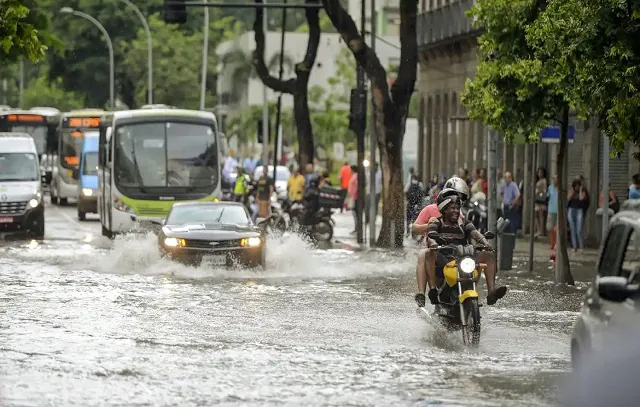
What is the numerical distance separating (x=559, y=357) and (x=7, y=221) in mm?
25350

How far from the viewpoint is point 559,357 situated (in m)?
16.0

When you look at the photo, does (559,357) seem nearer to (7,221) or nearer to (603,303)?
(603,303)

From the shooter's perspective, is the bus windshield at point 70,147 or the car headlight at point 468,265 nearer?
the car headlight at point 468,265

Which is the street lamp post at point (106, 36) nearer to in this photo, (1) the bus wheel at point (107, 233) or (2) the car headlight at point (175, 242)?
(1) the bus wheel at point (107, 233)

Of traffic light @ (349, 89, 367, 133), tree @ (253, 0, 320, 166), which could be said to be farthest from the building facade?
tree @ (253, 0, 320, 166)

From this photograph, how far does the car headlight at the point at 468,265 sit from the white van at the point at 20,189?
2417 cm

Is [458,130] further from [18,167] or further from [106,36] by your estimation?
[106,36]

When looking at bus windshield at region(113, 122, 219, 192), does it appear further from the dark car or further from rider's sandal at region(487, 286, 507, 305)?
rider's sandal at region(487, 286, 507, 305)

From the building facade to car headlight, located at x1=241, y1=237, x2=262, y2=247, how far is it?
47.6ft

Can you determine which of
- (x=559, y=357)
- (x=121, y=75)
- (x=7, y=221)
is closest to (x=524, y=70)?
(x=559, y=357)

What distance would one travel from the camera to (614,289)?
10438 millimetres

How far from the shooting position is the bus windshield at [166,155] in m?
39.1

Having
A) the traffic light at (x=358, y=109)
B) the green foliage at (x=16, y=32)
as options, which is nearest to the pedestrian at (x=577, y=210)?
the traffic light at (x=358, y=109)

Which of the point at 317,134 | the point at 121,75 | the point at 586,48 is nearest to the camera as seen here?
the point at 586,48
